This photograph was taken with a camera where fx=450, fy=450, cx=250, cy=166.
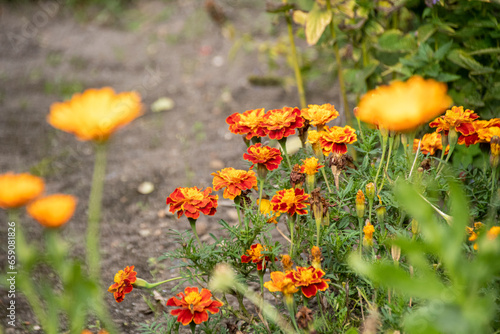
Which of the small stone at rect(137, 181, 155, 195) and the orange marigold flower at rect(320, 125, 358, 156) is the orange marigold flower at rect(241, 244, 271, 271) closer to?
the orange marigold flower at rect(320, 125, 358, 156)

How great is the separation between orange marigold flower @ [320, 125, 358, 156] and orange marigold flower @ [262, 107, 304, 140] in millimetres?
68

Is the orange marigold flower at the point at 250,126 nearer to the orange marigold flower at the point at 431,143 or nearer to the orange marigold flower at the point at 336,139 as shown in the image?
the orange marigold flower at the point at 336,139

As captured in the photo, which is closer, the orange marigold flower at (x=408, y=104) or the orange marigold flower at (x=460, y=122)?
the orange marigold flower at (x=408, y=104)

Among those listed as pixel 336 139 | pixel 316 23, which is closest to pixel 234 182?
pixel 336 139

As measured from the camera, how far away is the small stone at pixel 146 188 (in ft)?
6.93

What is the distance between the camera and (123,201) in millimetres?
2059

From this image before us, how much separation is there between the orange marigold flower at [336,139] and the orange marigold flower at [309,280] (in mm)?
302

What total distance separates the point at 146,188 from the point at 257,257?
125 cm

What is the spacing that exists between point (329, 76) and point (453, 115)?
1.84m

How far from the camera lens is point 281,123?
1044 millimetres

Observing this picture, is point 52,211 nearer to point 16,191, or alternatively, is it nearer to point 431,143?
point 16,191

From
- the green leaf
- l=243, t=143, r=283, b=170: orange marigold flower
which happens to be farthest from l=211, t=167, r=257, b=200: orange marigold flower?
the green leaf

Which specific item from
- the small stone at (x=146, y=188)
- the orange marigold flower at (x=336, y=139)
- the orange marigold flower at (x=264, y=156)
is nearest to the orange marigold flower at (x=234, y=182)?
the orange marigold flower at (x=264, y=156)

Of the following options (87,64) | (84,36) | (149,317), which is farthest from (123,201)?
(84,36)
